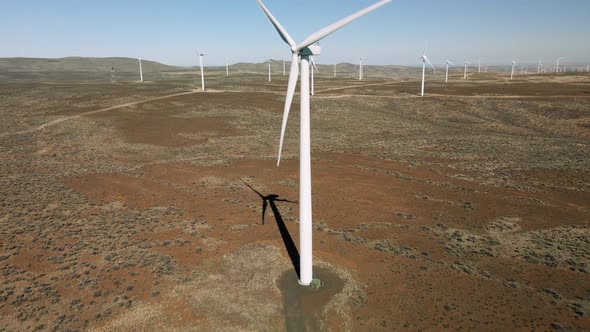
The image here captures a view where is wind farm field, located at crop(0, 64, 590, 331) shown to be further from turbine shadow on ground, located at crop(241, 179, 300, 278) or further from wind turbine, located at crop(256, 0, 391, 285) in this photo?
wind turbine, located at crop(256, 0, 391, 285)

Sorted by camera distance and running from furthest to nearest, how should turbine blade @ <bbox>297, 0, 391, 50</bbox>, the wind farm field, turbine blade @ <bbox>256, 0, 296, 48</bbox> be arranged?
the wind farm field
turbine blade @ <bbox>256, 0, 296, 48</bbox>
turbine blade @ <bbox>297, 0, 391, 50</bbox>

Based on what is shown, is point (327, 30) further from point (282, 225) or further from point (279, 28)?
point (282, 225)

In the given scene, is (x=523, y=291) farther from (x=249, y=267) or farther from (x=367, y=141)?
(x=367, y=141)

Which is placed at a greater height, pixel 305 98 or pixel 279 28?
pixel 279 28

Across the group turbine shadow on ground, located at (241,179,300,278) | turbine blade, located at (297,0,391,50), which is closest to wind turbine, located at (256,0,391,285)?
turbine blade, located at (297,0,391,50)

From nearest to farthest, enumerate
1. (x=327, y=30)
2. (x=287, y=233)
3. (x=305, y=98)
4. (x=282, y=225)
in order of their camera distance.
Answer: (x=327, y=30), (x=305, y=98), (x=287, y=233), (x=282, y=225)

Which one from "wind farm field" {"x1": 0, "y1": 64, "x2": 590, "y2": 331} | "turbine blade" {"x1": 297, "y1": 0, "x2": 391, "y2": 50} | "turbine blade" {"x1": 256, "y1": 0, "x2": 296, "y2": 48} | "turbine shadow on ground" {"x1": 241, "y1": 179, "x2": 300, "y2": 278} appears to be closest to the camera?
"turbine blade" {"x1": 297, "y1": 0, "x2": 391, "y2": 50}

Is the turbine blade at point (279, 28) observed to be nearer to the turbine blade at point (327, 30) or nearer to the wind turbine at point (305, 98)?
the wind turbine at point (305, 98)

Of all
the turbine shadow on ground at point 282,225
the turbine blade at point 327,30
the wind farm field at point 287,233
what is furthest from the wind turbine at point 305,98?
the turbine shadow on ground at point 282,225

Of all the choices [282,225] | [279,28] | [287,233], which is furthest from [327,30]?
[282,225]
